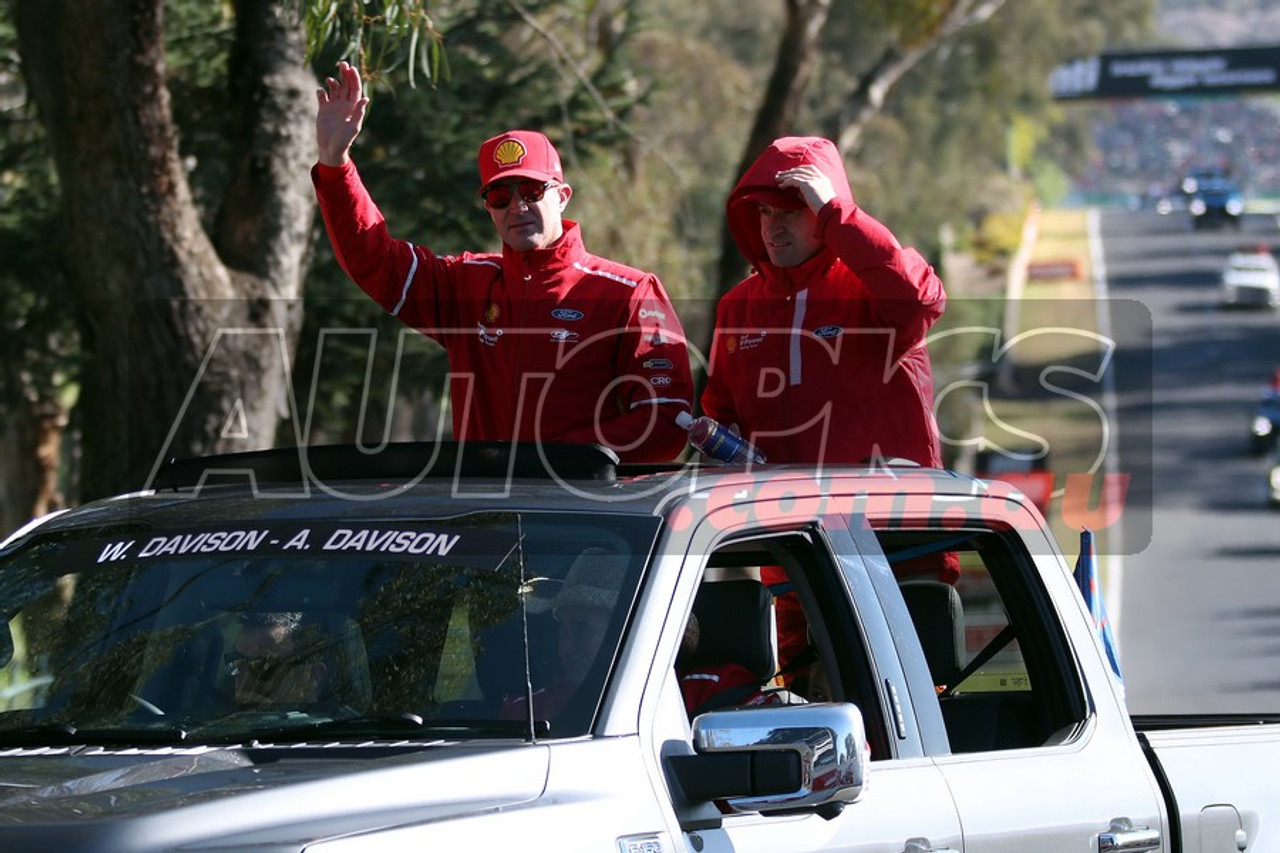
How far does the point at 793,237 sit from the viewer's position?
5.87m

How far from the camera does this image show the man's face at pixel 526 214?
20.0 feet

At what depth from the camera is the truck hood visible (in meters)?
3.08

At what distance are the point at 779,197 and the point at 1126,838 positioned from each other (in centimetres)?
221

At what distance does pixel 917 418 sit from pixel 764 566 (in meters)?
1.01

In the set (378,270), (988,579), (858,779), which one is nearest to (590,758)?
(858,779)

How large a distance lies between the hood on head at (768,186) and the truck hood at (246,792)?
2.71 m

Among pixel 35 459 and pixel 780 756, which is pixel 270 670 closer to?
pixel 780 756

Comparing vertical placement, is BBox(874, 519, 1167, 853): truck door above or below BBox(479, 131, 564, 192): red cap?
below

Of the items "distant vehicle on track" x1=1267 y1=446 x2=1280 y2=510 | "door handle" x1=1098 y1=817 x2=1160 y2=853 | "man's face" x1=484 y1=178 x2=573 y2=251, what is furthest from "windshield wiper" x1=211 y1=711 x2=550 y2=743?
"distant vehicle on track" x1=1267 y1=446 x2=1280 y2=510

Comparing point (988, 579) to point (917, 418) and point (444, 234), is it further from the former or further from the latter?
point (444, 234)

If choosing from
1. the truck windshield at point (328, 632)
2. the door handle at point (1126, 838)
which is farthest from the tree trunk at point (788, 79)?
the truck windshield at point (328, 632)

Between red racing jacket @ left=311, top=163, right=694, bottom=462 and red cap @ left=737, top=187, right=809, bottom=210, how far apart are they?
0.43 metres

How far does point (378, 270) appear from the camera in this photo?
6.26 m

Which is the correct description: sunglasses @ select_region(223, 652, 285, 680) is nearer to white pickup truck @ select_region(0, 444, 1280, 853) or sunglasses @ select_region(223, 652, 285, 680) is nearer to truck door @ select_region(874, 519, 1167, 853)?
white pickup truck @ select_region(0, 444, 1280, 853)
